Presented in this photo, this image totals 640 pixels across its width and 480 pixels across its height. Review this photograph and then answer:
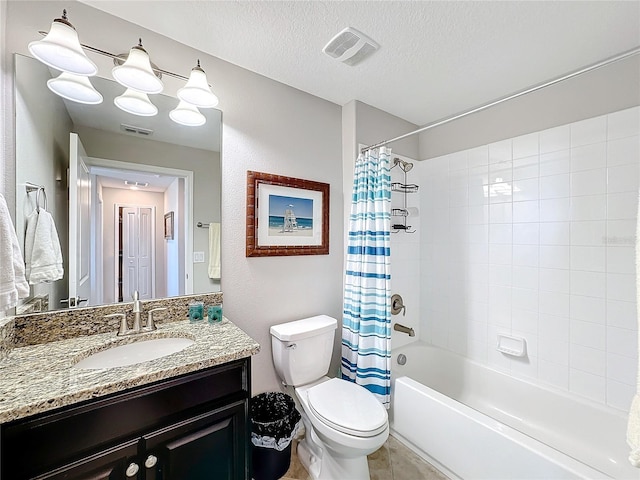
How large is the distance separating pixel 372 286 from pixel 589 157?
5.00 ft

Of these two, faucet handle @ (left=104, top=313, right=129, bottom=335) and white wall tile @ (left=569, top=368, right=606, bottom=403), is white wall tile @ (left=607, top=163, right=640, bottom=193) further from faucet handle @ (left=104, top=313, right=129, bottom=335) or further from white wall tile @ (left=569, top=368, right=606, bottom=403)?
faucet handle @ (left=104, top=313, right=129, bottom=335)

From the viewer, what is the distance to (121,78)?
125 centimetres

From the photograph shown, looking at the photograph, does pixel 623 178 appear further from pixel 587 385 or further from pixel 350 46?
pixel 350 46

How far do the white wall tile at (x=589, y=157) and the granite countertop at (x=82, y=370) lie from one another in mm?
2161

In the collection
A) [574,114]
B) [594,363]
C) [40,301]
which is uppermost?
[574,114]

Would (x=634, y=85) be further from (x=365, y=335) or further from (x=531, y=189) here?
(x=365, y=335)

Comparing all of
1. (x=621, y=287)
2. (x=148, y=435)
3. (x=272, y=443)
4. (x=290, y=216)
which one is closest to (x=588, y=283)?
(x=621, y=287)

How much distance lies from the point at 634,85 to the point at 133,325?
2.95 meters

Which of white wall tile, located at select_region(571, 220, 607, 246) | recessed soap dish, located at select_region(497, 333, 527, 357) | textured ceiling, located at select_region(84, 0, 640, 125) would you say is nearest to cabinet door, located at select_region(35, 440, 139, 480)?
textured ceiling, located at select_region(84, 0, 640, 125)

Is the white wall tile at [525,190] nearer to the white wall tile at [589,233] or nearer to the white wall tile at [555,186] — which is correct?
the white wall tile at [555,186]

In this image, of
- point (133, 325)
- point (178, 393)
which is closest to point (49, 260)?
point (133, 325)

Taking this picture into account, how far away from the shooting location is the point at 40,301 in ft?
3.93

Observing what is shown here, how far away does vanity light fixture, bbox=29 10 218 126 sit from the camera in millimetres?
1091

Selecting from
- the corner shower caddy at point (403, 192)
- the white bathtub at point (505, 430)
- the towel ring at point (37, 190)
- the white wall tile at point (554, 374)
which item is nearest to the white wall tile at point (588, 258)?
the white wall tile at point (554, 374)
